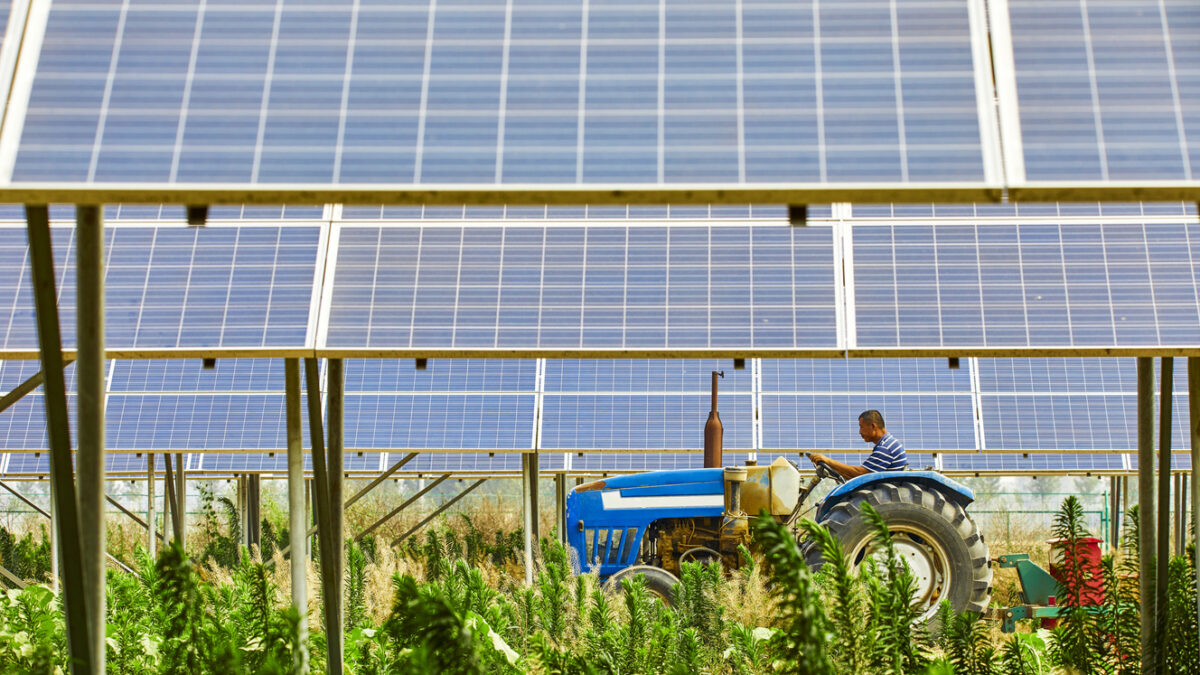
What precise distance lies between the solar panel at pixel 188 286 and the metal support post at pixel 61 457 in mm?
2516

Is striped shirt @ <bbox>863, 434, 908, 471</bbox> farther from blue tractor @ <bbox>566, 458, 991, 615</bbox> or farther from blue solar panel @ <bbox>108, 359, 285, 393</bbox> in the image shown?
blue solar panel @ <bbox>108, 359, 285, 393</bbox>

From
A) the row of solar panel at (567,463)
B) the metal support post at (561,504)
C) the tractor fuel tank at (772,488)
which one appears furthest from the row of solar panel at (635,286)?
the row of solar panel at (567,463)

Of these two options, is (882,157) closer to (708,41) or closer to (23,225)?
(708,41)

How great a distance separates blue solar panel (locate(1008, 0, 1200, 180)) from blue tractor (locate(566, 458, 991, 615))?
523 cm

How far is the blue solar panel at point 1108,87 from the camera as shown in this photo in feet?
11.6

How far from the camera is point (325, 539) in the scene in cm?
663

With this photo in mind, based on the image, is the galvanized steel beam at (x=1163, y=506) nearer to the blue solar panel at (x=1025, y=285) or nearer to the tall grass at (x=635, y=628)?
the tall grass at (x=635, y=628)

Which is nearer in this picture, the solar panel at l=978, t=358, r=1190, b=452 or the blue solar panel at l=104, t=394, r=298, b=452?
the blue solar panel at l=104, t=394, r=298, b=452

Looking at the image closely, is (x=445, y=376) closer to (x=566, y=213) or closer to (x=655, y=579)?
(x=655, y=579)

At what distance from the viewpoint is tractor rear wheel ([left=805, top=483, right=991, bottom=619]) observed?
32.4ft

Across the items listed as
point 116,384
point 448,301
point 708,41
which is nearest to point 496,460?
point 116,384

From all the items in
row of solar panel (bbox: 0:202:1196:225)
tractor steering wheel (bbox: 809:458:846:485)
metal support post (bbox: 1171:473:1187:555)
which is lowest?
metal support post (bbox: 1171:473:1187:555)

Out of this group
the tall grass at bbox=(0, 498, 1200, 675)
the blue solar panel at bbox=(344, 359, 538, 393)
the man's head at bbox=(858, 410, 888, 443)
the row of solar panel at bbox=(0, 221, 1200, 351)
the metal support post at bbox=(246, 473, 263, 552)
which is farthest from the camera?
→ the metal support post at bbox=(246, 473, 263, 552)

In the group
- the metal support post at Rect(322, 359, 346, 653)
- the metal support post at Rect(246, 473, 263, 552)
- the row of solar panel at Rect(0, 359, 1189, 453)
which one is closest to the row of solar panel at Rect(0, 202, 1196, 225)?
the metal support post at Rect(322, 359, 346, 653)
